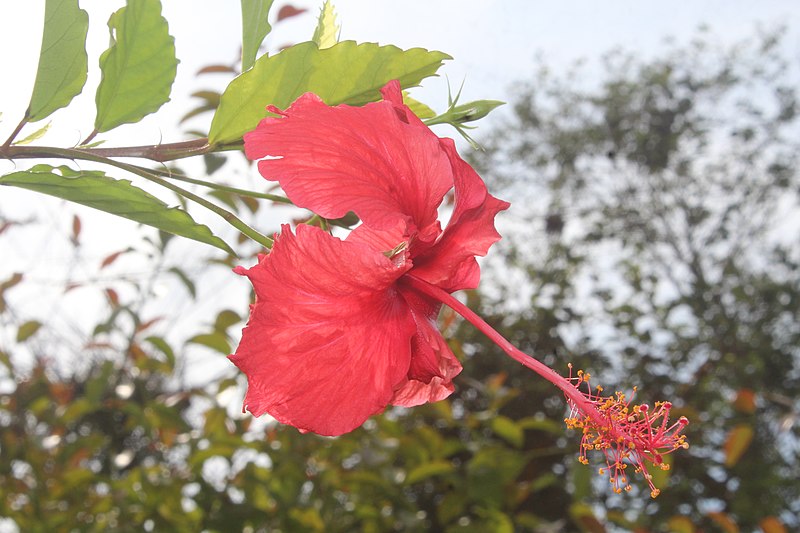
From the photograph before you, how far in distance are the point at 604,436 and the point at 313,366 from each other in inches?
6.7

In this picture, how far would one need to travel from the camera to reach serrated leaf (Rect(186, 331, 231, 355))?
129 centimetres

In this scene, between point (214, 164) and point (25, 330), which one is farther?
point (25, 330)

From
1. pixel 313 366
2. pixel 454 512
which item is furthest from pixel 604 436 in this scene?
pixel 454 512

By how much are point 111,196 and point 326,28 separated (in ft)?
0.56

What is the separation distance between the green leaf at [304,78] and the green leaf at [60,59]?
0.24ft

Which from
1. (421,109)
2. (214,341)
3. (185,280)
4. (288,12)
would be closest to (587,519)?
(214,341)

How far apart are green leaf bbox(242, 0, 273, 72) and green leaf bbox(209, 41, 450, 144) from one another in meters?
0.03

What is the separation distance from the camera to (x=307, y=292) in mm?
361

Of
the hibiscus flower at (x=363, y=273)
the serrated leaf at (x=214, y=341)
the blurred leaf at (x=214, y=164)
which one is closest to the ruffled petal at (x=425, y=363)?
the hibiscus flower at (x=363, y=273)

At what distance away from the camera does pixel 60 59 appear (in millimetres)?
385

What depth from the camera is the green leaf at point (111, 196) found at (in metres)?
0.35

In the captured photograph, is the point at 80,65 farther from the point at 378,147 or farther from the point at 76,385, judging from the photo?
the point at 76,385

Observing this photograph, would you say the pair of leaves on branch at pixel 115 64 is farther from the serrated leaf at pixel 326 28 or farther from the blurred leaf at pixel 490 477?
the blurred leaf at pixel 490 477

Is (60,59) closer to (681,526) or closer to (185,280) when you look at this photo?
(185,280)
